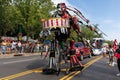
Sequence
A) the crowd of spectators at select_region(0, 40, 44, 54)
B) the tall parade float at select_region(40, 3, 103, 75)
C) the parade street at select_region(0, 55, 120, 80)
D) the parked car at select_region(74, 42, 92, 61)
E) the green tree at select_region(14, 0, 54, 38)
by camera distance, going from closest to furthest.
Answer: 1. the parade street at select_region(0, 55, 120, 80)
2. the tall parade float at select_region(40, 3, 103, 75)
3. the parked car at select_region(74, 42, 92, 61)
4. the crowd of spectators at select_region(0, 40, 44, 54)
5. the green tree at select_region(14, 0, 54, 38)

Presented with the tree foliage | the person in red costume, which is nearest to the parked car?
the person in red costume

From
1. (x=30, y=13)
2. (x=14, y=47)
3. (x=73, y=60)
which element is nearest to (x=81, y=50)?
(x=14, y=47)

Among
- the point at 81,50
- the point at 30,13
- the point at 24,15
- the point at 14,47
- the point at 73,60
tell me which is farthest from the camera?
the point at 24,15

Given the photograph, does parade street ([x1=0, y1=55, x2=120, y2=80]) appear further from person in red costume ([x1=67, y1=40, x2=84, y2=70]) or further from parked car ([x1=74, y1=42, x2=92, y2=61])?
parked car ([x1=74, y1=42, x2=92, y2=61])

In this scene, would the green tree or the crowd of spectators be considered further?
the green tree

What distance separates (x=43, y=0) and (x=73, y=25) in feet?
157

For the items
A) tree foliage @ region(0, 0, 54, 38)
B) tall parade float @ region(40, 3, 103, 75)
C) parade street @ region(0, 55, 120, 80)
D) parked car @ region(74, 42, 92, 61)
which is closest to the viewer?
parade street @ region(0, 55, 120, 80)

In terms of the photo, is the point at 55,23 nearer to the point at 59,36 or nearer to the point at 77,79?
the point at 59,36

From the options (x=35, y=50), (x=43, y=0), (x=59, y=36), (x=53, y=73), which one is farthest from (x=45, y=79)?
(x=43, y=0)

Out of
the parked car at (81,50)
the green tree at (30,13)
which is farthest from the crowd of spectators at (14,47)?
the green tree at (30,13)

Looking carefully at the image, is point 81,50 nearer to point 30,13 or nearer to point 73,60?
point 73,60

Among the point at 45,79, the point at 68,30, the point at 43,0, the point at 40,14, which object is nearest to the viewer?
the point at 45,79

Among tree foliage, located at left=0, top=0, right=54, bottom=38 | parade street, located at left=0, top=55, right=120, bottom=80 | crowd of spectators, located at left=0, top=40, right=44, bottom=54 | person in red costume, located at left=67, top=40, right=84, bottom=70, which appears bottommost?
parade street, located at left=0, top=55, right=120, bottom=80

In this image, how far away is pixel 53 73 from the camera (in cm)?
1772
